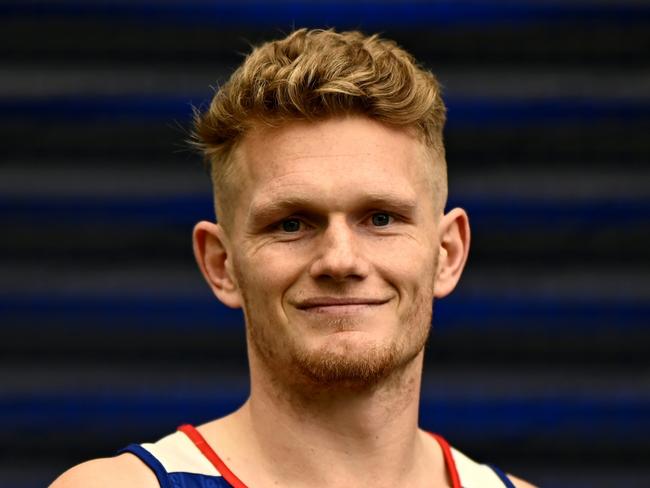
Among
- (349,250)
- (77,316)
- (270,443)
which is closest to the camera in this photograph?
(349,250)

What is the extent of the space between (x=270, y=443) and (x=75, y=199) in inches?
67.0

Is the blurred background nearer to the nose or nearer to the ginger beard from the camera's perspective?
the ginger beard

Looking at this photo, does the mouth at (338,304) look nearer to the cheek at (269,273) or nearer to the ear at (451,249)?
the cheek at (269,273)

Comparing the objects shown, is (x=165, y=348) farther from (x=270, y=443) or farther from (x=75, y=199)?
(x=270, y=443)

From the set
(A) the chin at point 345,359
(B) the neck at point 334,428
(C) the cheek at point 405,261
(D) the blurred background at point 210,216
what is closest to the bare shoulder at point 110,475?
(B) the neck at point 334,428

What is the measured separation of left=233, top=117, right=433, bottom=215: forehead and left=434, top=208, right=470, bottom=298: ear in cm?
18

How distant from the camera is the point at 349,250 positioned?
9.89 feet

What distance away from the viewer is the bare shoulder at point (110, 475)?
3.02 metres

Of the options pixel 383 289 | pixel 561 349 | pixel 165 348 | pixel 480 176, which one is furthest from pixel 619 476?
pixel 383 289

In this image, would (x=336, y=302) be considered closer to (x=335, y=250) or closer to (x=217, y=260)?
(x=335, y=250)

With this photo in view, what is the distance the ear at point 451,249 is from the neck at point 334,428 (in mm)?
213

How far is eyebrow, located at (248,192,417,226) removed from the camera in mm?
3074

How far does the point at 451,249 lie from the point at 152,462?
0.97m

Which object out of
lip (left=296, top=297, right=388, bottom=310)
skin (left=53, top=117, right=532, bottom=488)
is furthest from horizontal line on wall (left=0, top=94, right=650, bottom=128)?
lip (left=296, top=297, right=388, bottom=310)
